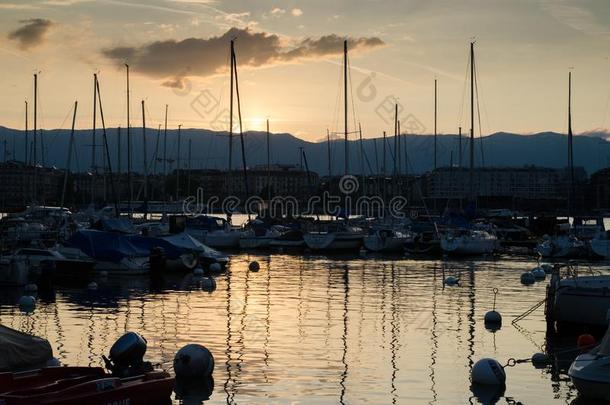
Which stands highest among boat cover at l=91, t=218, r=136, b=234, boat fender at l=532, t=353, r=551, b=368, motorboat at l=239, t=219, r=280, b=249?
boat cover at l=91, t=218, r=136, b=234

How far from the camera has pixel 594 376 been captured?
1833 cm

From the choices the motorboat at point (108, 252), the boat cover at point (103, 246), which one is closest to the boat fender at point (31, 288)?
the motorboat at point (108, 252)

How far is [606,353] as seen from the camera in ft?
61.8

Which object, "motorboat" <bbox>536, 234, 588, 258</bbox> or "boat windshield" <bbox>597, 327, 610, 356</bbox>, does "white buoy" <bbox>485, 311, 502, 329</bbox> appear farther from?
"motorboat" <bbox>536, 234, 588, 258</bbox>

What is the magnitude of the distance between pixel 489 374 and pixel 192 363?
6550 mm

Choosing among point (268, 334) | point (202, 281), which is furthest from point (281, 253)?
point (268, 334)

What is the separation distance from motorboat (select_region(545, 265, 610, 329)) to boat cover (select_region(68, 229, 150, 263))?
26.1 meters

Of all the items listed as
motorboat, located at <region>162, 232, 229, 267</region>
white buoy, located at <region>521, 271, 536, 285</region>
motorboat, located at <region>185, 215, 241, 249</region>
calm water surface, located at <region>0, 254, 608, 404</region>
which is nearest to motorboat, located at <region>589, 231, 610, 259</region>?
calm water surface, located at <region>0, 254, 608, 404</region>

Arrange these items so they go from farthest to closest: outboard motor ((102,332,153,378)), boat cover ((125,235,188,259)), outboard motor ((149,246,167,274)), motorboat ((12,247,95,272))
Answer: boat cover ((125,235,188,259)) → outboard motor ((149,246,167,274)) → motorboat ((12,247,95,272)) → outboard motor ((102,332,153,378))

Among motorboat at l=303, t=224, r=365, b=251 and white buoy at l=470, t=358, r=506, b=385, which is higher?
motorboat at l=303, t=224, r=365, b=251

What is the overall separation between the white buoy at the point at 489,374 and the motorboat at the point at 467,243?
157 feet

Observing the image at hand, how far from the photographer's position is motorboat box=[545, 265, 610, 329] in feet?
88.7

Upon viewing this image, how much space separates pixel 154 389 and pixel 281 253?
5342cm

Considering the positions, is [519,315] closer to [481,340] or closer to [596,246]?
[481,340]
